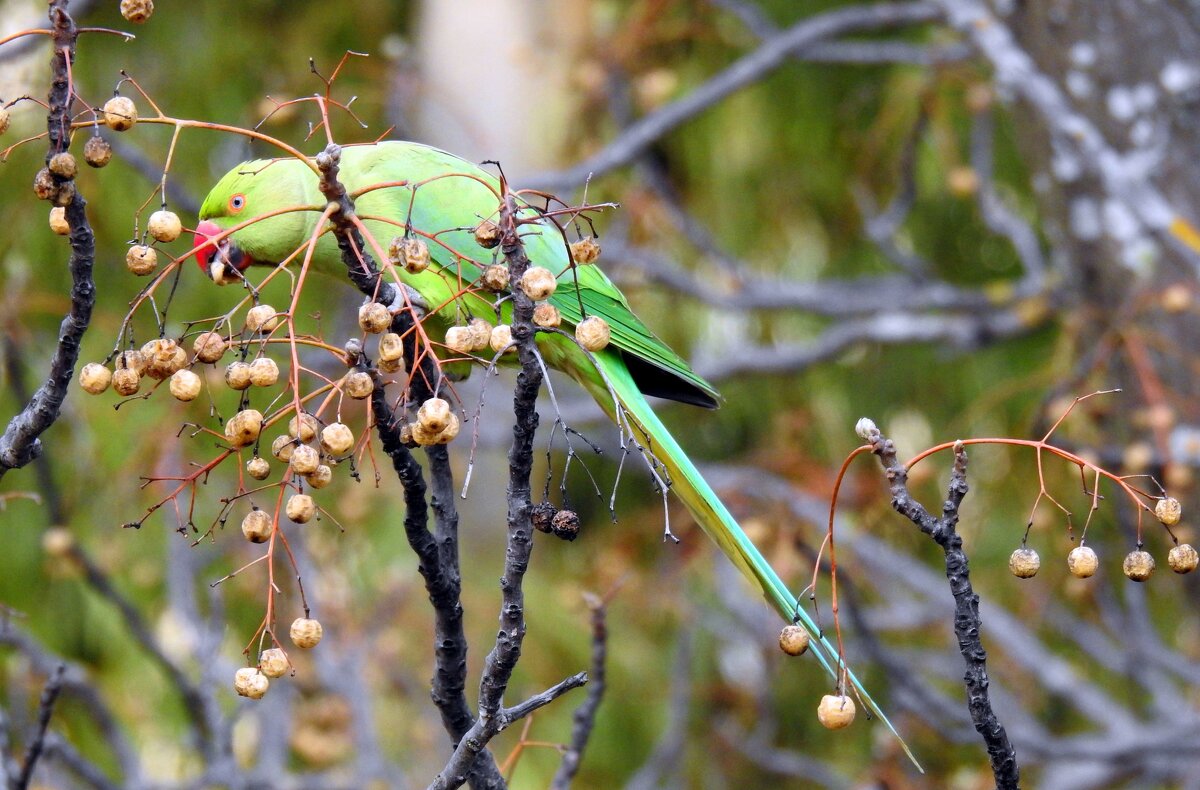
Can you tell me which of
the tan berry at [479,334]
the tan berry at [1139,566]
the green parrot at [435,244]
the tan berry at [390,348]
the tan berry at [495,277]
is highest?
the tan berry at [495,277]

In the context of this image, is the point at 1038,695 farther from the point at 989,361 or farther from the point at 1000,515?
the point at 989,361

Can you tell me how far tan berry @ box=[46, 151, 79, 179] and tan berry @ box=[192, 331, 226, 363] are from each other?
0.76 feet

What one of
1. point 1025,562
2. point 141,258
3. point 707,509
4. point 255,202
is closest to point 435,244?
point 255,202

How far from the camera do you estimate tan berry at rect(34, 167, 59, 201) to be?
111 centimetres

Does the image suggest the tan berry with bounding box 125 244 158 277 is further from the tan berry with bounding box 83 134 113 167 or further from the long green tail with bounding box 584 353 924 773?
the long green tail with bounding box 584 353 924 773

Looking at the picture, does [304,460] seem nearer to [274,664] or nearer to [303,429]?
[303,429]

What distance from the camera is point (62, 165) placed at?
109 cm

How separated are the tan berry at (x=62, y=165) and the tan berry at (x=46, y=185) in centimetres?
1

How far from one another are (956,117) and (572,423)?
7.54ft

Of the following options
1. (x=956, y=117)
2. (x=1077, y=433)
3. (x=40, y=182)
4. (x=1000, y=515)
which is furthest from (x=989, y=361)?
(x=40, y=182)

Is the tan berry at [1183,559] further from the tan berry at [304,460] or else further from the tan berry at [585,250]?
the tan berry at [304,460]

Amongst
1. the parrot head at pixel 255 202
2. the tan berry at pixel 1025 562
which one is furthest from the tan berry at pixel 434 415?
the parrot head at pixel 255 202

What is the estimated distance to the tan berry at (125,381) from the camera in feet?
4.14

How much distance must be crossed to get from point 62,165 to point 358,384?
33 cm
